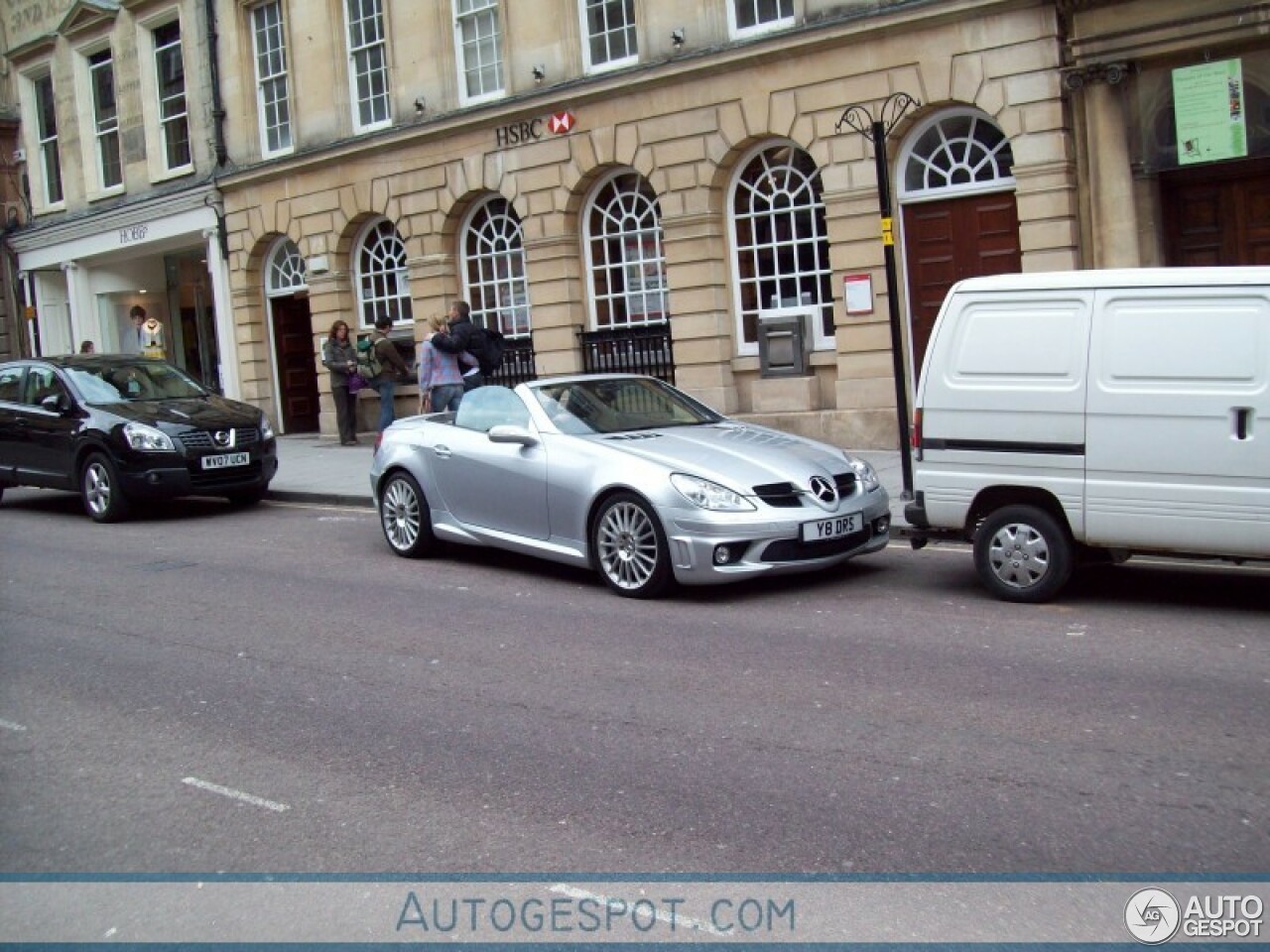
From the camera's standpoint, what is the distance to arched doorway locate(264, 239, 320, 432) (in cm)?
2586

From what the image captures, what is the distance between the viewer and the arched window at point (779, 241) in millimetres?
17750

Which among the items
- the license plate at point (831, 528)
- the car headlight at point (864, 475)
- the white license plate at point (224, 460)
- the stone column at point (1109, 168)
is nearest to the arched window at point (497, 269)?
the white license plate at point (224, 460)

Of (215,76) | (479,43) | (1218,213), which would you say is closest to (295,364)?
(215,76)

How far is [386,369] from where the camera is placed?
2159cm

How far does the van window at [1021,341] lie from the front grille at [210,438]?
878 cm

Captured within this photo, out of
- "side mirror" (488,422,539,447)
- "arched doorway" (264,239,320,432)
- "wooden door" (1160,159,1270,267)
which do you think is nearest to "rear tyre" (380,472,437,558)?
"side mirror" (488,422,539,447)

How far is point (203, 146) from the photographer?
26.5 metres

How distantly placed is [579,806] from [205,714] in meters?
2.50

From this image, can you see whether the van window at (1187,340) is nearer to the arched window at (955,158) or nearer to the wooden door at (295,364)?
the arched window at (955,158)

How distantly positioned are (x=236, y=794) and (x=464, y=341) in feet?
40.5

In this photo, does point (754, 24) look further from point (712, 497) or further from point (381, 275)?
point (712, 497)

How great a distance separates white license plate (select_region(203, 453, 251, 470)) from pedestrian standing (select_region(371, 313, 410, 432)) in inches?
222

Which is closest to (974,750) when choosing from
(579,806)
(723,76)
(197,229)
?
(579,806)

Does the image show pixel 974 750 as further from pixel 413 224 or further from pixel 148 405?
pixel 413 224
